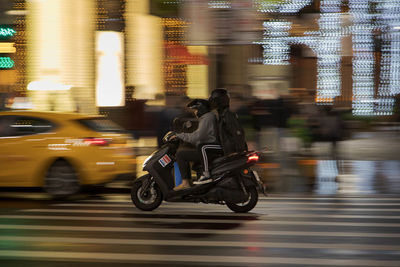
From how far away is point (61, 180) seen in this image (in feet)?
40.0

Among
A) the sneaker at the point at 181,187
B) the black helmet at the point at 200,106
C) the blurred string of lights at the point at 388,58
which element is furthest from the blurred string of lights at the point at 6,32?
the blurred string of lights at the point at 388,58

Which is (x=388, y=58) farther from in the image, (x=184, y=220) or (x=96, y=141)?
(x=184, y=220)

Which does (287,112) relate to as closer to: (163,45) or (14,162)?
(14,162)

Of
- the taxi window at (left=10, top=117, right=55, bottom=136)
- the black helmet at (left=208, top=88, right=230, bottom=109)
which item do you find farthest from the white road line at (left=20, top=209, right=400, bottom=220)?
the taxi window at (left=10, top=117, right=55, bottom=136)

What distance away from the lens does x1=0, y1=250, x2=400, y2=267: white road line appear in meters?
6.84

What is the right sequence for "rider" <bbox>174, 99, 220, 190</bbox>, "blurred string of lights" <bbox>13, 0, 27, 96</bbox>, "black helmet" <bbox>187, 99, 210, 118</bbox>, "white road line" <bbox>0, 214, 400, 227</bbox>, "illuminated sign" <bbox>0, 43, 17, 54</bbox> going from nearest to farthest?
"white road line" <bbox>0, 214, 400, 227</bbox> < "rider" <bbox>174, 99, 220, 190</bbox> < "black helmet" <bbox>187, 99, 210, 118</bbox> < "illuminated sign" <bbox>0, 43, 17, 54</bbox> < "blurred string of lights" <bbox>13, 0, 27, 96</bbox>

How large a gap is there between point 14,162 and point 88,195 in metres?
1.38

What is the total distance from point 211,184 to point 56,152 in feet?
10.2

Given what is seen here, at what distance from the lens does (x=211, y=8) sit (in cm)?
1554

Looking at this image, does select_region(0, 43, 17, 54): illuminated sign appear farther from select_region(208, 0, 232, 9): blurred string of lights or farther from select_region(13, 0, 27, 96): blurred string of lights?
select_region(13, 0, 27, 96): blurred string of lights

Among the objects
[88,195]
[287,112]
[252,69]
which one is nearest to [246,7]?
[287,112]

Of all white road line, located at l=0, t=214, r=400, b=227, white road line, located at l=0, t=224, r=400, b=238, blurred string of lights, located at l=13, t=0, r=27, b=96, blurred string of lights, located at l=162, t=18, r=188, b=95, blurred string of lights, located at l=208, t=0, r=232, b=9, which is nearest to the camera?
white road line, located at l=0, t=224, r=400, b=238

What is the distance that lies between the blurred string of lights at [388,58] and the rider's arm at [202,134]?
117ft

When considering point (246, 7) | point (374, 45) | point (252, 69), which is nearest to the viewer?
point (246, 7)
